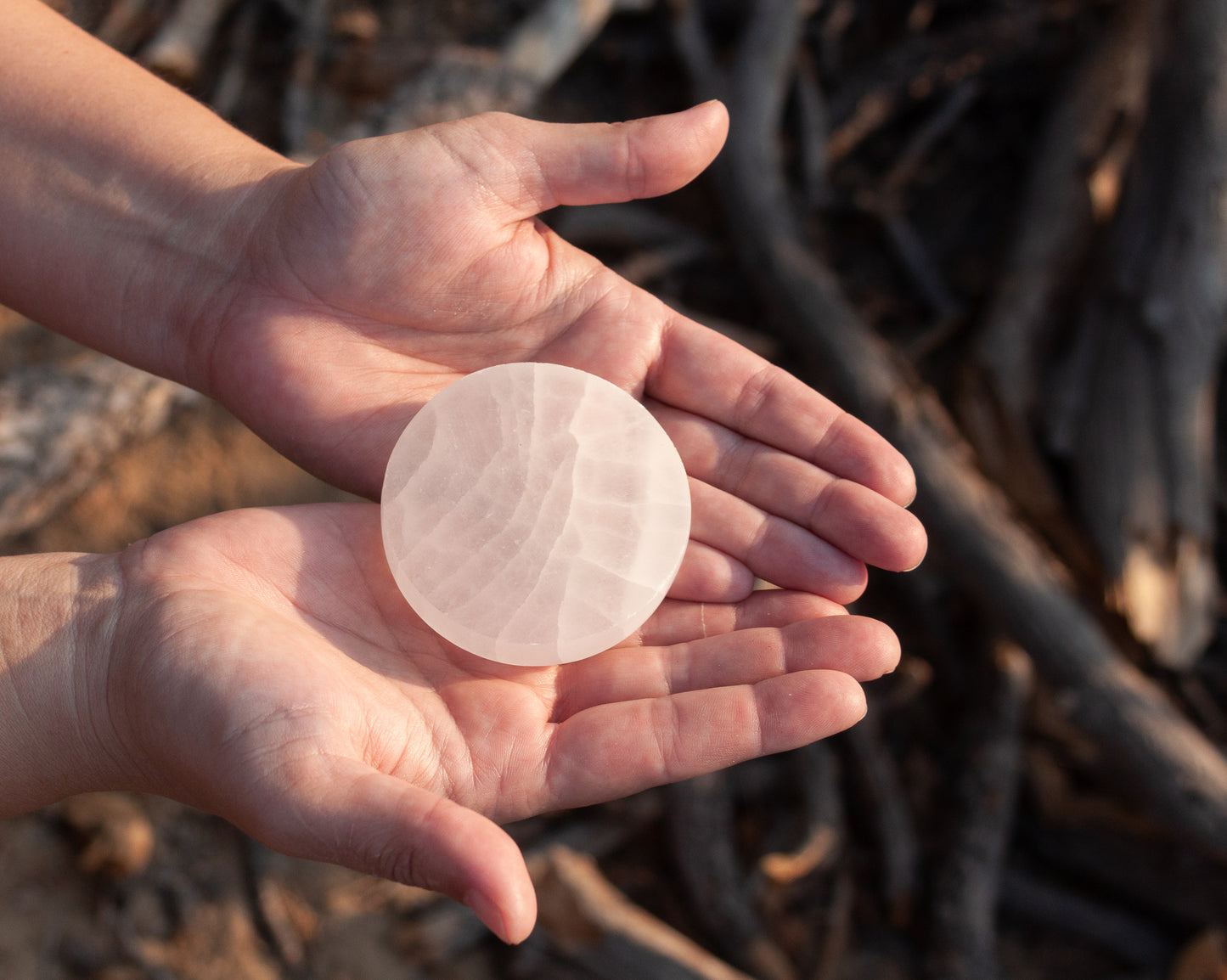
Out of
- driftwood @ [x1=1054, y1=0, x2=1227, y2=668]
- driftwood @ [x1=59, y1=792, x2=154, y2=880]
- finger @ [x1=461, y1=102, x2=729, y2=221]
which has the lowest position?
driftwood @ [x1=59, y1=792, x2=154, y2=880]

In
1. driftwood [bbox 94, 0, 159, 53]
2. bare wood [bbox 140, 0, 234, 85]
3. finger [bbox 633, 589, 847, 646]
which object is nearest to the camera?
finger [bbox 633, 589, 847, 646]

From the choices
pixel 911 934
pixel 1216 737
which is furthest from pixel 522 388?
pixel 1216 737

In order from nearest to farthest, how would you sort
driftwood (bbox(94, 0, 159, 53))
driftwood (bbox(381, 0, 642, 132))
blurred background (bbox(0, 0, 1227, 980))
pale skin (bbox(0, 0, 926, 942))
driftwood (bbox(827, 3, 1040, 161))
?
pale skin (bbox(0, 0, 926, 942)), blurred background (bbox(0, 0, 1227, 980)), driftwood (bbox(381, 0, 642, 132)), driftwood (bbox(94, 0, 159, 53)), driftwood (bbox(827, 3, 1040, 161))

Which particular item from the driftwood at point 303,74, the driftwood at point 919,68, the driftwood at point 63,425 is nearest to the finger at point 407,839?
the driftwood at point 63,425

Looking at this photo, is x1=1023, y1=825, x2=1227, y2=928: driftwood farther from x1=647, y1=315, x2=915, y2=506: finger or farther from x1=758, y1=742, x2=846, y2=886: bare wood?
x1=647, y1=315, x2=915, y2=506: finger

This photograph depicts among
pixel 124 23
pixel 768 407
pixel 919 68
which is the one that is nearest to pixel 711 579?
pixel 768 407

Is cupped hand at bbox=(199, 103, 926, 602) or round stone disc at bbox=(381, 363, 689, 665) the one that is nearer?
round stone disc at bbox=(381, 363, 689, 665)

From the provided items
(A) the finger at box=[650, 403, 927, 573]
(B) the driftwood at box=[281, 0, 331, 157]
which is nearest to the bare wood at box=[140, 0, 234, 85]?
(B) the driftwood at box=[281, 0, 331, 157]
